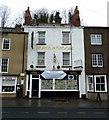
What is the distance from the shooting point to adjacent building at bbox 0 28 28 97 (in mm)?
17094

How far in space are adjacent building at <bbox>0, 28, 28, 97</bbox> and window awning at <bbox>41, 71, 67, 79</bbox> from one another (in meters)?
2.65

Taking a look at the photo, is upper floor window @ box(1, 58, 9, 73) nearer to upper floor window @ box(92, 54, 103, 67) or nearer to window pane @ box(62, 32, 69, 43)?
window pane @ box(62, 32, 69, 43)

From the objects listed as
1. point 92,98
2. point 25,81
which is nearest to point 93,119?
point 92,98

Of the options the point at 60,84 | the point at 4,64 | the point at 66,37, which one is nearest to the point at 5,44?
the point at 4,64

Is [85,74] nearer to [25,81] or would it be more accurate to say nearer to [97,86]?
[97,86]

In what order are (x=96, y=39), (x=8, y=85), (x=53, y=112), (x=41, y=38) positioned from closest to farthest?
(x=53, y=112) → (x=8, y=85) → (x=96, y=39) → (x=41, y=38)

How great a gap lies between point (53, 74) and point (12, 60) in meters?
5.52

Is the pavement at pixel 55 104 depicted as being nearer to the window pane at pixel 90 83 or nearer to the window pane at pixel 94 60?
the window pane at pixel 90 83

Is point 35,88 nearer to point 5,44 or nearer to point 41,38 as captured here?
point 41,38

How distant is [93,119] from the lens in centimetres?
756

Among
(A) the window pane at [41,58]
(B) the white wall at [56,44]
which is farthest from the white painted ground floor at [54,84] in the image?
(A) the window pane at [41,58]

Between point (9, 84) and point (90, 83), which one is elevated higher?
point (90, 83)

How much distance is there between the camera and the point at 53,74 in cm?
1694

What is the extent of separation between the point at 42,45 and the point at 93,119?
12.4 m
